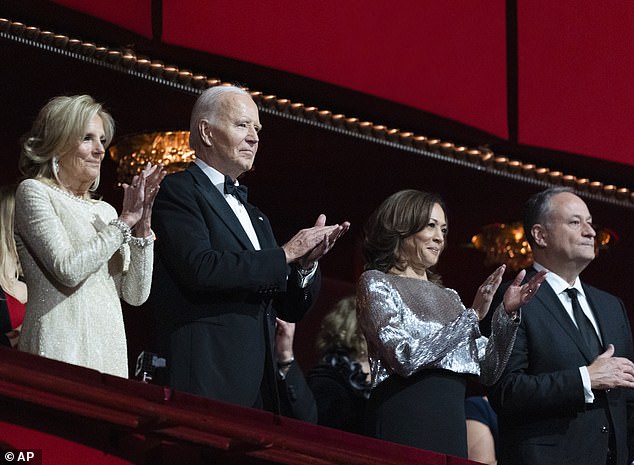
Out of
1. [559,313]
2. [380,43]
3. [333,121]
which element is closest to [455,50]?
[380,43]

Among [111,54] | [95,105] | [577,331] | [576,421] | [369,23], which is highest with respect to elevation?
[369,23]

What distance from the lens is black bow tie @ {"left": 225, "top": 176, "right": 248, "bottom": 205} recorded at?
11.8ft

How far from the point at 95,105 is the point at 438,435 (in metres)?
1.12

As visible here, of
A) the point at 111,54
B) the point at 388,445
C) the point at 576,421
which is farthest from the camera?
the point at 111,54

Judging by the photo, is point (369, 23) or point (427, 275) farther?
point (369, 23)

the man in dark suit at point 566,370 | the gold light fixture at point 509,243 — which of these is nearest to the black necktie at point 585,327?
the man in dark suit at point 566,370

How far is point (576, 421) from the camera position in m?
3.88

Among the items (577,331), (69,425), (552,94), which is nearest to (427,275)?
(577,331)

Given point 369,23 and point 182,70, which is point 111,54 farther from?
point 369,23

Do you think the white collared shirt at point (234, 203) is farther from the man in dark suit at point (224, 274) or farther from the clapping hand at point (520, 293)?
the clapping hand at point (520, 293)

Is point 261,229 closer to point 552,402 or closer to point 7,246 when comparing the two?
point 7,246

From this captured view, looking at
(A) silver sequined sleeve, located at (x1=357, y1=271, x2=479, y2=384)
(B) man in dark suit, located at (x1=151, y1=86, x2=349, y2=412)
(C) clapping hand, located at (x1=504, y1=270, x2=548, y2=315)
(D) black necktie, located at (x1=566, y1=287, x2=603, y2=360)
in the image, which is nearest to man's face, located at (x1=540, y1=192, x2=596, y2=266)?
(D) black necktie, located at (x1=566, y1=287, x2=603, y2=360)

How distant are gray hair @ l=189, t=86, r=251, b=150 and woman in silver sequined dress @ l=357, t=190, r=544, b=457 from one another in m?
0.52

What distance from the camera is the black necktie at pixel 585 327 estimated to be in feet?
13.3
